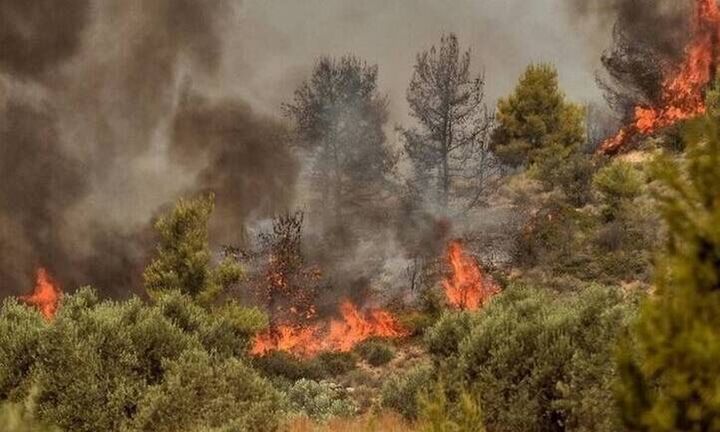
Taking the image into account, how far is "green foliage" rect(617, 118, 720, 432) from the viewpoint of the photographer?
3.49m

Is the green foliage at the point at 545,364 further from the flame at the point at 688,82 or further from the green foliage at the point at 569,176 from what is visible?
the flame at the point at 688,82

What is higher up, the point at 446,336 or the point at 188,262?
the point at 188,262

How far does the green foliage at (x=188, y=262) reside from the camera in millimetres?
25156

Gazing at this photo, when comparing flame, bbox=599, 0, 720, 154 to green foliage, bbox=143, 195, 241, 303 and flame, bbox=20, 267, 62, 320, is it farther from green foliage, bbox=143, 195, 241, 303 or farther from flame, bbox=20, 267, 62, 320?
flame, bbox=20, 267, 62, 320

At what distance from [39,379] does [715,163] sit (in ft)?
33.1

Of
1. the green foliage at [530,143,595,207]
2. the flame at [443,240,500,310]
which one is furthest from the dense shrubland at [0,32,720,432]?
the green foliage at [530,143,595,207]

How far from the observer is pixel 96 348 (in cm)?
1198

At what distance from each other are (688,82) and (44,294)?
135 ft

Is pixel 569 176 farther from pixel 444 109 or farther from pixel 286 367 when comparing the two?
pixel 286 367

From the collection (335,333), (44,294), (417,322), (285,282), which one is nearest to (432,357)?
(285,282)

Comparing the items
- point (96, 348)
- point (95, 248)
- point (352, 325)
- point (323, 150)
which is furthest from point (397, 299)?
point (96, 348)

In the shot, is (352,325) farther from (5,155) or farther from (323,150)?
(5,155)

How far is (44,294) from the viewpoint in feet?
143

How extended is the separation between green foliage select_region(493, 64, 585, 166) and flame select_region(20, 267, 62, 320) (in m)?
29.8
